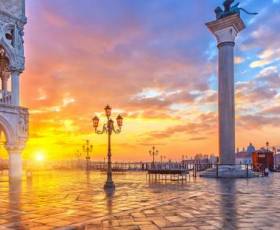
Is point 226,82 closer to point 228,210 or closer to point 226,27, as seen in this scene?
point 226,27

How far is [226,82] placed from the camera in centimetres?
2647

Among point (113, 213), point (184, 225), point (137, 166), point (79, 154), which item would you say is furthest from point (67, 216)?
point (79, 154)

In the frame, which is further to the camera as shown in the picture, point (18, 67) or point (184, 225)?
point (18, 67)

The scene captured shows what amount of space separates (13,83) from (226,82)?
1613cm

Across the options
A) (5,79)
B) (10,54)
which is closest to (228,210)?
(10,54)

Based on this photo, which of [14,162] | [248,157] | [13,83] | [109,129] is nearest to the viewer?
[109,129]

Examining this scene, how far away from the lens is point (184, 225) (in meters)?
9.11

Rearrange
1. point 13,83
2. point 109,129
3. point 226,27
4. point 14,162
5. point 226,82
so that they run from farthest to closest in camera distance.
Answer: point 13,83, point 14,162, point 226,27, point 226,82, point 109,129

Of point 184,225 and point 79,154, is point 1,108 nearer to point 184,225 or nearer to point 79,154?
point 184,225

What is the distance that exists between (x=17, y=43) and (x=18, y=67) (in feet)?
6.36

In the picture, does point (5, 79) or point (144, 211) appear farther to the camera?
point (5, 79)

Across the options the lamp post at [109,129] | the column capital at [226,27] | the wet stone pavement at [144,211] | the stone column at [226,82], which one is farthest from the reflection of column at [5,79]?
the wet stone pavement at [144,211]

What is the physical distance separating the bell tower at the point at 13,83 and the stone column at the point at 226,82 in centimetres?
1488

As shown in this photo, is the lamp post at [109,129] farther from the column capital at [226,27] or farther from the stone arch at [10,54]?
the stone arch at [10,54]
